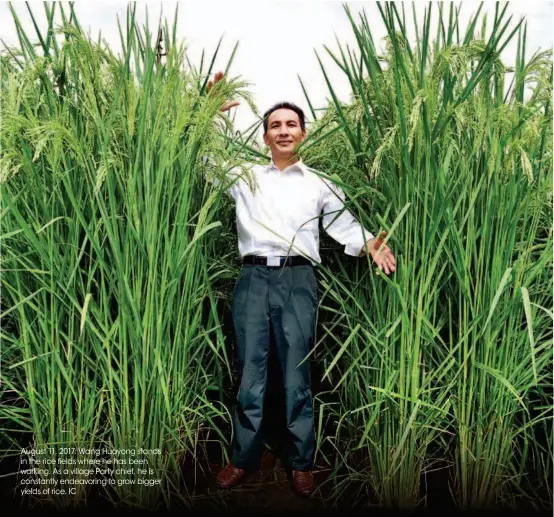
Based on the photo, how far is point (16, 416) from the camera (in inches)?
82.6

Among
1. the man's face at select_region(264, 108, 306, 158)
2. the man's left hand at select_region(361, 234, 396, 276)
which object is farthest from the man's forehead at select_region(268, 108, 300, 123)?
the man's left hand at select_region(361, 234, 396, 276)

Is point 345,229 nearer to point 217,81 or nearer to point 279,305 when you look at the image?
point 279,305

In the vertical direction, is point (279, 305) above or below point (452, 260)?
below

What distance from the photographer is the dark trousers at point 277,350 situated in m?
2.31

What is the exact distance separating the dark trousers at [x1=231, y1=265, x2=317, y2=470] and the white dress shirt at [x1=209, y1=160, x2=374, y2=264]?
11 cm

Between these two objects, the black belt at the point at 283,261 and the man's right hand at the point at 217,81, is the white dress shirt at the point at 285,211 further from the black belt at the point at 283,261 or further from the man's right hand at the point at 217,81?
the man's right hand at the point at 217,81

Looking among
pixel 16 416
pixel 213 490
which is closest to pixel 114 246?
pixel 16 416

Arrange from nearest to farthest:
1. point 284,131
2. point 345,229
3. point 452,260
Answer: point 452,260 < point 345,229 < point 284,131

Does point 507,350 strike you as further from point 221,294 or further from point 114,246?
point 114,246

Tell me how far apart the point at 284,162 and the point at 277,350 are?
0.88 meters

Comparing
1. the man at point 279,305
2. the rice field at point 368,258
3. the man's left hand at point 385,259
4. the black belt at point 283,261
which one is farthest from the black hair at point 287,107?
the man's left hand at point 385,259

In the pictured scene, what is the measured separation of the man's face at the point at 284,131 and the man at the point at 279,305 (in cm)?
1

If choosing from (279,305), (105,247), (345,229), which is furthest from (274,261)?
(105,247)

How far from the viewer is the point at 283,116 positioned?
2.46m
